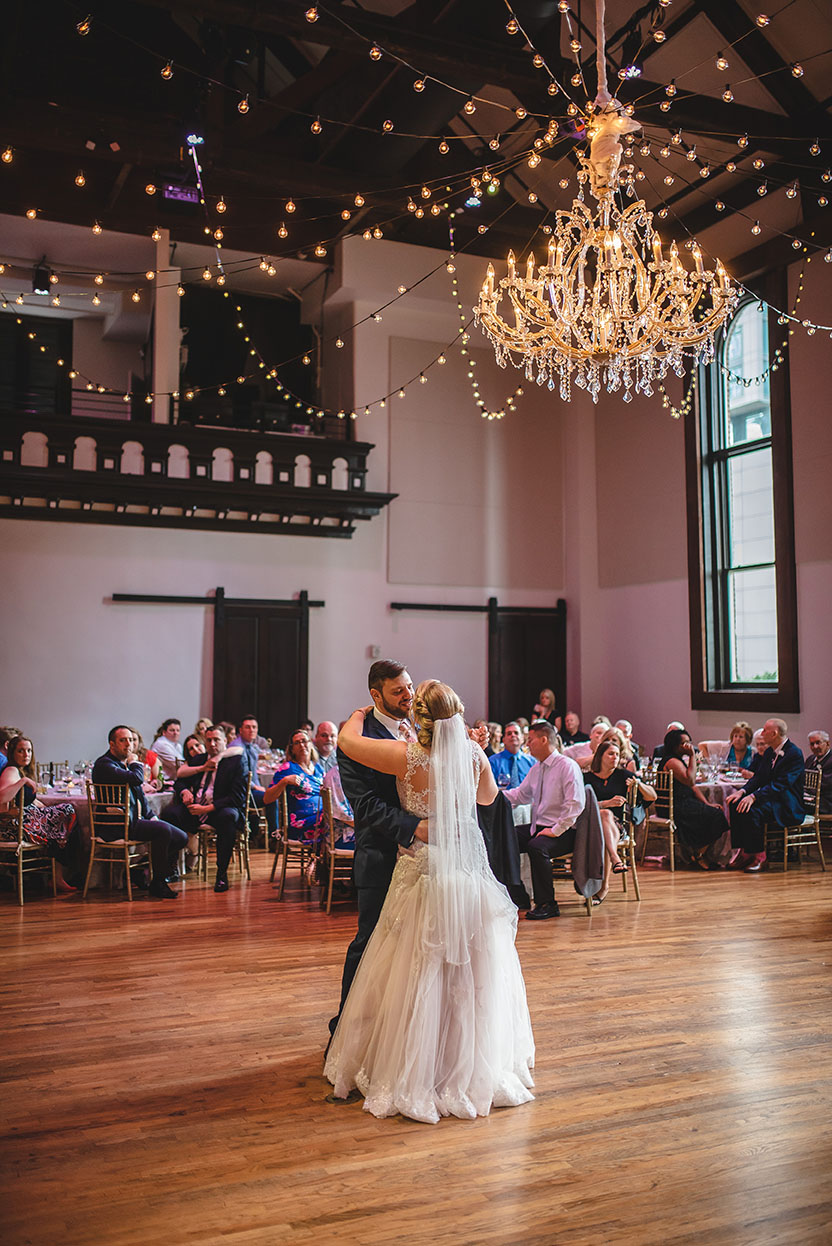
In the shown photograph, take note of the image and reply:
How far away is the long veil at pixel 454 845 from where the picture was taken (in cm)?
353

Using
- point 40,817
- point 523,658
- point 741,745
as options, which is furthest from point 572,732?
point 40,817

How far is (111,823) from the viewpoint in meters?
7.34

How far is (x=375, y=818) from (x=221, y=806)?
14.0 feet

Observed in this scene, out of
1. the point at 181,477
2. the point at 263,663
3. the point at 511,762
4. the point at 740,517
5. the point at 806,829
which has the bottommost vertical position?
the point at 806,829

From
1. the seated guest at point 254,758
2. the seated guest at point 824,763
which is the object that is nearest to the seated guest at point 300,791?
the seated guest at point 254,758

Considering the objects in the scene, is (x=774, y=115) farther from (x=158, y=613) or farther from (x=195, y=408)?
(x=158, y=613)

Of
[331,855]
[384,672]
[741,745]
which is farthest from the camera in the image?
[741,745]

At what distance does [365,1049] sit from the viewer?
143 inches

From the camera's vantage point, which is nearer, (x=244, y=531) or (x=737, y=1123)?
(x=737, y=1123)

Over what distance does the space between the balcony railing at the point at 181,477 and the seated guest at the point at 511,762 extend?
5.28m

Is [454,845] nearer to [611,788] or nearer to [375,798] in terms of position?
[375,798]

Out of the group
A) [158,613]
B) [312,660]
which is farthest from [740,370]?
[158,613]

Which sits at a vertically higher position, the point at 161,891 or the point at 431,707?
the point at 431,707

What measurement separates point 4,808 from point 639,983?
459cm
